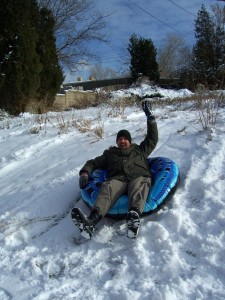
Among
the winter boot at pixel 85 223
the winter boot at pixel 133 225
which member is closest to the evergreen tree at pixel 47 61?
the winter boot at pixel 85 223

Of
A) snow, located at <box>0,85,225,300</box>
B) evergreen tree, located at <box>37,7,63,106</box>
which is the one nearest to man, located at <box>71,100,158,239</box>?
snow, located at <box>0,85,225,300</box>

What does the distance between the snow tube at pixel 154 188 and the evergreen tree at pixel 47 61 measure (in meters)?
8.88

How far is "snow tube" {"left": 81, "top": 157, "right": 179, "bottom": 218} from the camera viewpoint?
3411mm

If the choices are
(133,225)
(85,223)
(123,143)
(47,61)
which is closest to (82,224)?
(85,223)

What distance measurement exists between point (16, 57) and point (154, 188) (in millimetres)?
8505

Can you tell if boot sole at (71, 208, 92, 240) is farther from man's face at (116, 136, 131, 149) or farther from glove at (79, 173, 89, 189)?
man's face at (116, 136, 131, 149)

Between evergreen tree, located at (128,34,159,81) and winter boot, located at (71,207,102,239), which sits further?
evergreen tree, located at (128,34,159,81)

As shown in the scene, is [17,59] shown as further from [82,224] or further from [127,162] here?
[82,224]

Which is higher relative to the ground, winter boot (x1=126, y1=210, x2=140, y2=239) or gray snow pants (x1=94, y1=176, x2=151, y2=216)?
gray snow pants (x1=94, y1=176, x2=151, y2=216)

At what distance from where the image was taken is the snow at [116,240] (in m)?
2.51

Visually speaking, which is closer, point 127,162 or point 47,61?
point 127,162

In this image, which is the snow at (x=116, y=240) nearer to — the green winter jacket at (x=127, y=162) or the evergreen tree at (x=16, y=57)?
the green winter jacket at (x=127, y=162)

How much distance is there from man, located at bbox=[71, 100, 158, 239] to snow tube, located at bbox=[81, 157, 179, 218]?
6 cm

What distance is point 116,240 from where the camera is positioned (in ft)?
10.3
